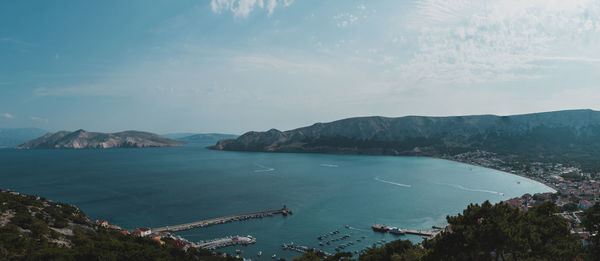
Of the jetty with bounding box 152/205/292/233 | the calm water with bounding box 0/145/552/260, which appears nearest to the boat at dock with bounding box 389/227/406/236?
the calm water with bounding box 0/145/552/260

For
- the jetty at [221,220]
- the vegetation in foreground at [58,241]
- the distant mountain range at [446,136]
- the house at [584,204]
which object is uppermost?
the distant mountain range at [446,136]

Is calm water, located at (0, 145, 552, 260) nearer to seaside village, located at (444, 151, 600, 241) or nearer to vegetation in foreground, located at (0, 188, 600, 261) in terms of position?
seaside village, located at (444, 151, 600, 241)

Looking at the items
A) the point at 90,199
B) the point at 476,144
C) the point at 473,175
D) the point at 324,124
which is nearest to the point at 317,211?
the point at 90,199

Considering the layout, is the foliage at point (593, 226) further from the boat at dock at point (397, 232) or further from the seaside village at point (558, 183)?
the boat at dock at point (397, 232)

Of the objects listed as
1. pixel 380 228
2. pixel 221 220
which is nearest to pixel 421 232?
pixel 380 228

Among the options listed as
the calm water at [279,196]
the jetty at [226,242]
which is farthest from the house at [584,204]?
the jetty at [226,242]
